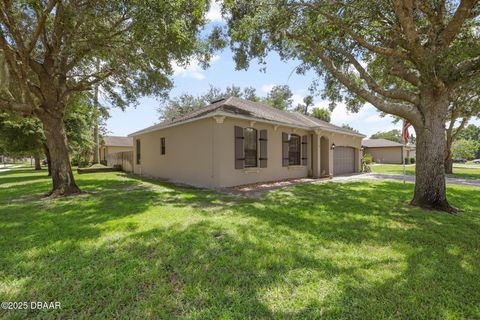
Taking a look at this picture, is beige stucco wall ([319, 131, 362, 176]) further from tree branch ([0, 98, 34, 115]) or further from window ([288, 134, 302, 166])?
tree branch ([0, 98, 34, 115])

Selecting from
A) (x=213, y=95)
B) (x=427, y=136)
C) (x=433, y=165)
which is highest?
(x=213, y=95)

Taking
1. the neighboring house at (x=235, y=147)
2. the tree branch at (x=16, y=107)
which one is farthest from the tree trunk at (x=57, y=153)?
the neighboring house at (x=235, y=147)

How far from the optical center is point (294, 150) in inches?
462

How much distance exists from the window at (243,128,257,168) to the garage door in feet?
22.6

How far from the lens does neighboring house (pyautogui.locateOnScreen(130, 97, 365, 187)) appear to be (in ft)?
28.8

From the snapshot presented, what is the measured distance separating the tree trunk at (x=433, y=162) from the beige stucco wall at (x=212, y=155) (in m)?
5.69

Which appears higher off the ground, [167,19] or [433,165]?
[167,19]

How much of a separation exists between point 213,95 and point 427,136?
26.1 meters

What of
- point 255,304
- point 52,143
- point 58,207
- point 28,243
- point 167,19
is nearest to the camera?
point 255,304

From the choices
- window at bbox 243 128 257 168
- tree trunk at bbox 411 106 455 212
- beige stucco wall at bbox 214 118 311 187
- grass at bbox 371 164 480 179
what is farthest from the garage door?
tree trunk at bbox 411 106 455 212

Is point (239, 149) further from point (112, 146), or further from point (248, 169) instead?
point (112, 146)

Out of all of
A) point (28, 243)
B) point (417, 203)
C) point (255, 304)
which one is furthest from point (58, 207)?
point (417, 203)

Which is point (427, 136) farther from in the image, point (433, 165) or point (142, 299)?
point (142, 299)

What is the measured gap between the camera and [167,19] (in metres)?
5.51
